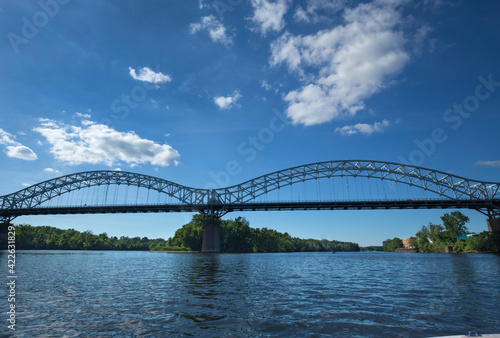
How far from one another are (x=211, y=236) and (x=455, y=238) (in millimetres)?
83161

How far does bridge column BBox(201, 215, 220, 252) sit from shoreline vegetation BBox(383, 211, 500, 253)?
70.4 meters

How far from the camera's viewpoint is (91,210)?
3474 inches

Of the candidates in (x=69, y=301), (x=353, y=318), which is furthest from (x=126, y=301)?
(x=353, y=318)

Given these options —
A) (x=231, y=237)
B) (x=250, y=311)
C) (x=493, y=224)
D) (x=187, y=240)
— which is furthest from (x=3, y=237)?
(x=493, y=224)

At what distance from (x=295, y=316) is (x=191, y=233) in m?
95.9

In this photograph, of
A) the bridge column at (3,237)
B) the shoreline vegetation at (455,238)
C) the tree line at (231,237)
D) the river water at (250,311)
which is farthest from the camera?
the tree line at (231,237)

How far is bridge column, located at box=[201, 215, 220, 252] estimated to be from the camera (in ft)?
255

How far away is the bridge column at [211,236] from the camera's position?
3063 inches

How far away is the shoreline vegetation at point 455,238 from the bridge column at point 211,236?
231ft

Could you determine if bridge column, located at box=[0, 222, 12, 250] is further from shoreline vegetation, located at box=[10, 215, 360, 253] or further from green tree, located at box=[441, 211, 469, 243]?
green tree, located at box=[441, 211, 469, 243]

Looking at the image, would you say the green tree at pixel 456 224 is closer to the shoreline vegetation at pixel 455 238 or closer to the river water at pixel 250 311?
the shoreline vegetation at pixel 455 238

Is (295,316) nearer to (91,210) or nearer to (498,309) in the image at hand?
(498,309)

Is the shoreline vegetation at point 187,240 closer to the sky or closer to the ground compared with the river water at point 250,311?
closer to the sky

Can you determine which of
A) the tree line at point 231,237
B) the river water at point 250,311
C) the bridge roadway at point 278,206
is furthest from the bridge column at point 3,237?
the river water at point 250,311
